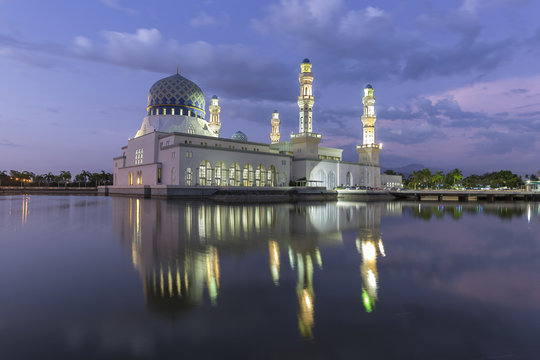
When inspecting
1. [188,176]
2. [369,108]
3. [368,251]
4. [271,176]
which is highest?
[369,108]

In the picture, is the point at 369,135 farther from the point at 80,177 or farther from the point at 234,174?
the point at 80,177

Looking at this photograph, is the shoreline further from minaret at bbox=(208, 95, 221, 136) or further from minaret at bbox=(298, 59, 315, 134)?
minaret at bbox=(208, 95, 221, 136)

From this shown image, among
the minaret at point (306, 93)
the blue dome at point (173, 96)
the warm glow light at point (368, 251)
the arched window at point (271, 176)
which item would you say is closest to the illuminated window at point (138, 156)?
the blue dome at point (173, 96)

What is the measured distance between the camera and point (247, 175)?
51.6 metres

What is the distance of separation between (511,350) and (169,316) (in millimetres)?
4002

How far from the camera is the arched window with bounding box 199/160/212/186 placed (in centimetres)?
4562

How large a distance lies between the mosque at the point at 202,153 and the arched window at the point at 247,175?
46 mm

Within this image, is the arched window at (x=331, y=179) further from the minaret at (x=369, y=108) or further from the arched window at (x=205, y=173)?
the arched window at (x=205, y=173)

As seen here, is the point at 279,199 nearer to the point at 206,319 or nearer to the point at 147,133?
the point at 147,133

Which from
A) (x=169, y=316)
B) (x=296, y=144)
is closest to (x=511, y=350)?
(x=169, y=316)

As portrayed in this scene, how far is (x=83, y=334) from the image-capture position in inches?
152

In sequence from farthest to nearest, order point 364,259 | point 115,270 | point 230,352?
point 364,259
point 115,270
point 230,352

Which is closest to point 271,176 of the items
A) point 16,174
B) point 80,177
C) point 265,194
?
point 265,194

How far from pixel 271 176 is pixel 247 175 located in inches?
191
